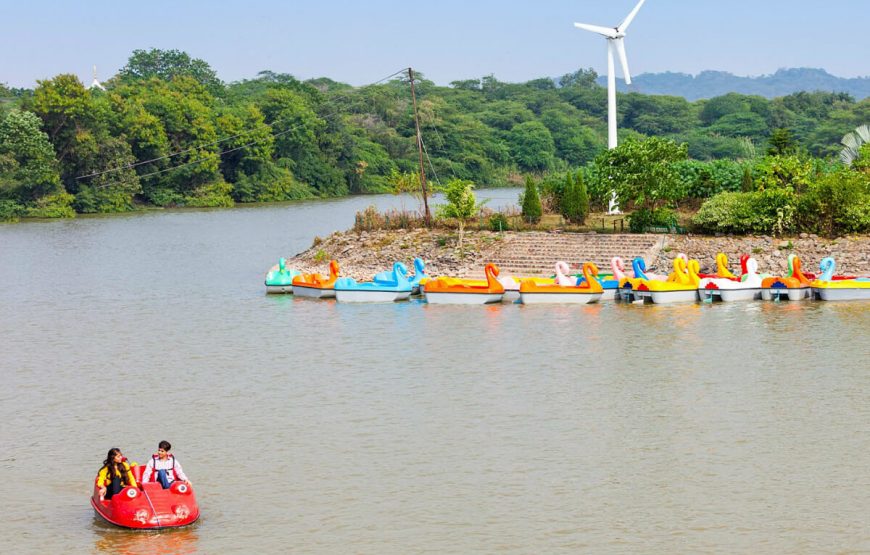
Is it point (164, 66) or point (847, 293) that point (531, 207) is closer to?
point (847, 293)

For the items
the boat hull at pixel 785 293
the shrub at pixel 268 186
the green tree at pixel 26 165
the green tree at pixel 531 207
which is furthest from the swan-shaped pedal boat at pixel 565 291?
the shrub at pixel 268 186

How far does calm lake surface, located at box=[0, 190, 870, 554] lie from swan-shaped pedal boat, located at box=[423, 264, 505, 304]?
50 centimetres

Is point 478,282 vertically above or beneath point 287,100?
beneath

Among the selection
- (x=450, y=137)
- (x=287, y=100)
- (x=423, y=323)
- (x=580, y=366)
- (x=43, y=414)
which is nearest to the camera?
(x=43, y=414)

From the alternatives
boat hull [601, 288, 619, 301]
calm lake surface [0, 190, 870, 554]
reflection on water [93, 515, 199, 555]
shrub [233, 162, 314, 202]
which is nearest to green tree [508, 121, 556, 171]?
shrub [233, 162, 314, 202]

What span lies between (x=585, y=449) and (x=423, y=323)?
14.3m

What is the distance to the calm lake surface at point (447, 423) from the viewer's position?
19453 mm

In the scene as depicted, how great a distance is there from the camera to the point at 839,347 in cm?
3189

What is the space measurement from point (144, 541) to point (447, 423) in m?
8.07

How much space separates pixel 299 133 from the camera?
107m

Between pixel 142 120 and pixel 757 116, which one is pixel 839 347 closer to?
pixel 142 120

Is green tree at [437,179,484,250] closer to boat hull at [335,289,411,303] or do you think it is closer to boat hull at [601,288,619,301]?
boat hull at [335,289,411,303]

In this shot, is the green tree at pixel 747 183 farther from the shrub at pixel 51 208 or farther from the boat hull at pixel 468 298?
the shrub at pixel 51 208

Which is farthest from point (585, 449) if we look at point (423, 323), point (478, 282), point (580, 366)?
point (478, 282)
